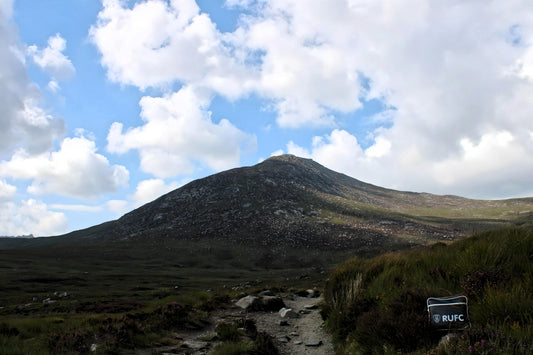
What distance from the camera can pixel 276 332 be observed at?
1212 centimetres

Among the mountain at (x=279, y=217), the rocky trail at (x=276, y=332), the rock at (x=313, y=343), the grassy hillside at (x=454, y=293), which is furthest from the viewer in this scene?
the mountain at (x=279, y=217)

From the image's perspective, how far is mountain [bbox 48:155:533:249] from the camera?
103938 millimetres

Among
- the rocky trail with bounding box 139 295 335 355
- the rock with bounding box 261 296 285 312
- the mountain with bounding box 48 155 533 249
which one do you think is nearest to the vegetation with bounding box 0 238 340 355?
the rocky trail with bounding box 139 295 335 355

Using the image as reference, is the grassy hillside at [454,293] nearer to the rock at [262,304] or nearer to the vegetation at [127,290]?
the vegetation at [127,290]

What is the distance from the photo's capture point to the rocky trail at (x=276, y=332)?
9.66 metres

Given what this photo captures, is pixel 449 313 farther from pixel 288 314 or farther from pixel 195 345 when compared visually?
pixel 288 314

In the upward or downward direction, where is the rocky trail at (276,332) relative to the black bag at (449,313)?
downward

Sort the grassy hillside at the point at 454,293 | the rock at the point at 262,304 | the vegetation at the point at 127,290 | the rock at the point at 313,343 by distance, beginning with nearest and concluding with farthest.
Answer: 1. the grassy hillside at the point at 454,293
2. the vegetation at the point at 127,290
3. the rock at the point at 313,343
4. the rock at the point at 262,304

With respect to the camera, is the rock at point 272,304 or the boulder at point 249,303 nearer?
the boulder at point 249,303

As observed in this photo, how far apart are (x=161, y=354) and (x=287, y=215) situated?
116 metres

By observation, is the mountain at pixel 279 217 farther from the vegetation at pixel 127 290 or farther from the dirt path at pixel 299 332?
the dirt path at pixel 299 332

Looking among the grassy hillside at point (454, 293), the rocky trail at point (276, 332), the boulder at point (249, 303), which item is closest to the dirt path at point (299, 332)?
the rocky trail at point (276, 332)

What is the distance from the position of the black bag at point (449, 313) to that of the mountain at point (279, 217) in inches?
3568

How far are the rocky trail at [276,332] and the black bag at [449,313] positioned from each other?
4067mm
